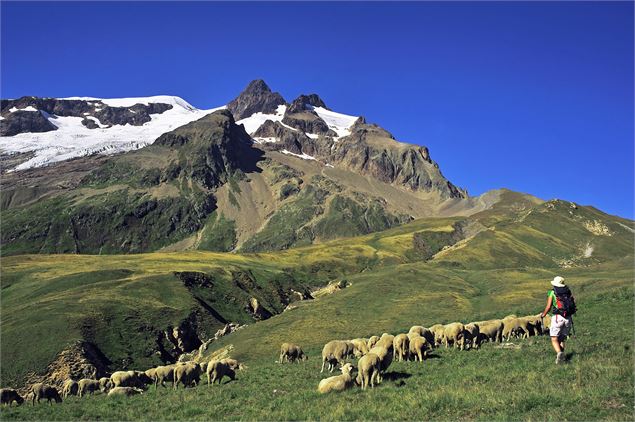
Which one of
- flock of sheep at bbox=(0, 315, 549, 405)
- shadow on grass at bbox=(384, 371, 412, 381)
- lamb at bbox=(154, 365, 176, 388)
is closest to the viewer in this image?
shadow on grass at bbox=(384, 371, 412, 381)

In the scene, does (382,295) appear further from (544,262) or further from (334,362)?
(544,262)

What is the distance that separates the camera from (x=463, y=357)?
31734 millimetres

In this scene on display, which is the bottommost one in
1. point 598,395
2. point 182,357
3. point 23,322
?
point 182,357

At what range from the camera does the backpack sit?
75.4 ft

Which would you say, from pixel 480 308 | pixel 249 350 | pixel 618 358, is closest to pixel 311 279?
pixel 480 308

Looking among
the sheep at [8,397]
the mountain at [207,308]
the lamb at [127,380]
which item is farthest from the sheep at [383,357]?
the sheep at [8,397]

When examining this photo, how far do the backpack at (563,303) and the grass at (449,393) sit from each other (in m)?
2.29

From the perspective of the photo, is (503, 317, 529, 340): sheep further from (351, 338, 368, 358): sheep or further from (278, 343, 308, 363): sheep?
(278, 343, 308, 363): sheep

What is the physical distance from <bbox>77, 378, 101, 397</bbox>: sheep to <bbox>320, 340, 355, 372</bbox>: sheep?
22.2m

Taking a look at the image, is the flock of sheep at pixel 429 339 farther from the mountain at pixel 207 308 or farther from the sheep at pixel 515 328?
the mountain at pixel 207 308

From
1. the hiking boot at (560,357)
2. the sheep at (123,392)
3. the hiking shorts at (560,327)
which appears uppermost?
the hiking shorts at (560,327)

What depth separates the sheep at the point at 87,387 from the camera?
140ft

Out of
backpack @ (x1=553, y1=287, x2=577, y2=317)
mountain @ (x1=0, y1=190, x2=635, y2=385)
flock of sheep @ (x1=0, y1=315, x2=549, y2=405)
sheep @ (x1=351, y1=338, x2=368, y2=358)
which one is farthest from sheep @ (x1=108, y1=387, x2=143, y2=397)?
backpack @ (x1=553, y1=287, x2=577, y2=317)

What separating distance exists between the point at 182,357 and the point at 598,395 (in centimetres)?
7675
